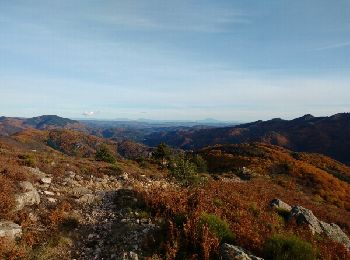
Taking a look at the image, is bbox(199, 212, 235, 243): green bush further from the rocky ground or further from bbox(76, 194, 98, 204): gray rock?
bbox(76, 194, 98, 204): gray rock

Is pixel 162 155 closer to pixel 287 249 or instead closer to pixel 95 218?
pixel 95 218

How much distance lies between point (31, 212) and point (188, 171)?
1254 centimetres

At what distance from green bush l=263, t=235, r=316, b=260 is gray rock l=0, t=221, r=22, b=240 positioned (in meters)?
6.57

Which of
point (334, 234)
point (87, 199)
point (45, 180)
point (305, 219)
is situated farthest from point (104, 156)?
point (334, 234)

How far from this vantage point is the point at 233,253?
325 inches

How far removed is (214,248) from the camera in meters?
8.45

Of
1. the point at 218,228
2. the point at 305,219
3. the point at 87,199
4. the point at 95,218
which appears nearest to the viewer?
the point at 218,228

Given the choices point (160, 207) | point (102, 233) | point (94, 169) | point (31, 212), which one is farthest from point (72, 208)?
point (94, 169)

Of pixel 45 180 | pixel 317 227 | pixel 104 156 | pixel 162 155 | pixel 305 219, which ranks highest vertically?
pixel 45 180

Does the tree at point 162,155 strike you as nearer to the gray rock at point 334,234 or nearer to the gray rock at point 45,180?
the gray rock at point 45,180

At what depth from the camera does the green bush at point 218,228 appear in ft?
30.6

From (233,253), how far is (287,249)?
1.46 m

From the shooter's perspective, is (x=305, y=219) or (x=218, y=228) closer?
(x=218, y=228)

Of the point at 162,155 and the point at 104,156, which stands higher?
the point at 104,156
